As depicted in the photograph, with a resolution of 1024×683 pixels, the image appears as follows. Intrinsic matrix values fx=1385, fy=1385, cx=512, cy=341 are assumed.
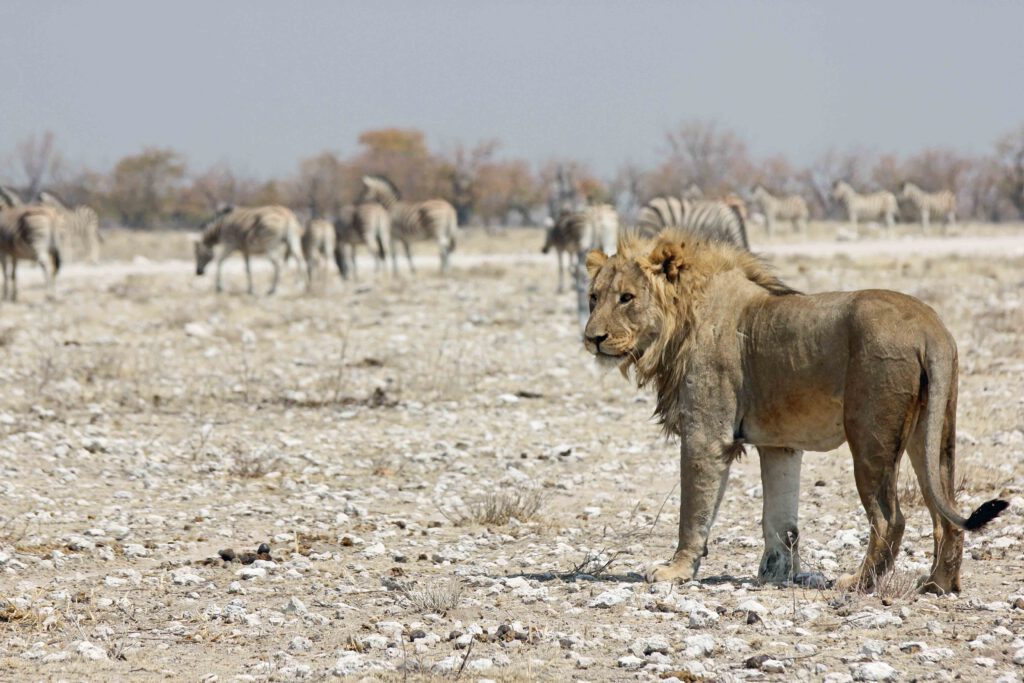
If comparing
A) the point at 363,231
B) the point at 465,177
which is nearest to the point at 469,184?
the point at 465,177

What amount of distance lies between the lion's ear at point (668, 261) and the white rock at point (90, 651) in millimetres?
3164

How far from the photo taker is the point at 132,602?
6.79 metres

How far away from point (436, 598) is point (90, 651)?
1523mm

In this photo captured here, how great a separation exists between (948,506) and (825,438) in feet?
2.19

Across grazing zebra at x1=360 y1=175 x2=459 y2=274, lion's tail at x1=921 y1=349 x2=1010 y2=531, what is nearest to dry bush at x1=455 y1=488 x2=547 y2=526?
lion's tail at x1=921 y1=349 x2=1010 y2=531

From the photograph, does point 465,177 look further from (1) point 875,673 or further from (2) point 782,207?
(1) point 875,673

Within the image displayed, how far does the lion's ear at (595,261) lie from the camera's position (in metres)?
7.29

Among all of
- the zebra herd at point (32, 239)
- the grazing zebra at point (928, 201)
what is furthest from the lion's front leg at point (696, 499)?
the grazing zebra at point (928, 201)

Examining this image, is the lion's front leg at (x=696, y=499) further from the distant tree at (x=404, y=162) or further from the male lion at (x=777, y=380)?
the distant tree at (x=404, y=162)

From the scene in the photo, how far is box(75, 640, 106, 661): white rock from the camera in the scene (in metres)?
5.79

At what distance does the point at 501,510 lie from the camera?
873 centimetres

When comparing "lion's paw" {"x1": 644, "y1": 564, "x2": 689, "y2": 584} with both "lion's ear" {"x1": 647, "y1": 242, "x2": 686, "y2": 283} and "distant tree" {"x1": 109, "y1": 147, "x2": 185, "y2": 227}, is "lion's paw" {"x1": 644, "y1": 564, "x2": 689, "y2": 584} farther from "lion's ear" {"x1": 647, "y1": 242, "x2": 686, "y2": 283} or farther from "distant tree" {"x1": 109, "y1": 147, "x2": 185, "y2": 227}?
"distant tree" {"x1": 109, "y1": 147, "x2": 185, "y2": 227}

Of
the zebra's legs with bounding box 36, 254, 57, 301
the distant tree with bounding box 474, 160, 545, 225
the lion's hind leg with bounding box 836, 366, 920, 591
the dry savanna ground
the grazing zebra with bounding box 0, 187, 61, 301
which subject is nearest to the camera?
the dry savanna ground

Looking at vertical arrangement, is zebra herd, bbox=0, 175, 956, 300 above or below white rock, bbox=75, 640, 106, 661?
above
